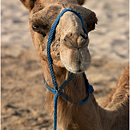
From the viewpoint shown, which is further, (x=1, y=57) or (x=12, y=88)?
(x=1, y=57)

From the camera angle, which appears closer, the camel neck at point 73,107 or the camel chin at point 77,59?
the camel chin at point 77,59

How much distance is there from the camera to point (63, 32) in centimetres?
190

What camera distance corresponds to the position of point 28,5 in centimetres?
229

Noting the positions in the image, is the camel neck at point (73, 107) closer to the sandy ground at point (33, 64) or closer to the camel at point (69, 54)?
the camel at point (69, 54)

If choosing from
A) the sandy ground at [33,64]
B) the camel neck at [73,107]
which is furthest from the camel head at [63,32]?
the sandy ground at [33,64]

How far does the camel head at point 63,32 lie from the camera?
5.77 ft

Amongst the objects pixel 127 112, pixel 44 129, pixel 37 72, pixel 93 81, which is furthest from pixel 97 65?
pixel 127 112

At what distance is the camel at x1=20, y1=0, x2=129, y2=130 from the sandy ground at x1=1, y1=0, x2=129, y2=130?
1.05 meters

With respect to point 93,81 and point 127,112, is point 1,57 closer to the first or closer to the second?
point 93,81

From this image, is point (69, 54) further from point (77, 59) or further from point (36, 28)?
Result: point (36, 28)

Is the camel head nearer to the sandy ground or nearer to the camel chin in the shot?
the camel chin

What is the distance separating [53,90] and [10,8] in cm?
841

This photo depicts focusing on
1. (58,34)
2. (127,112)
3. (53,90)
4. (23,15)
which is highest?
(58,34)

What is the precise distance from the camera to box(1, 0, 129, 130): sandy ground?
4457mm
